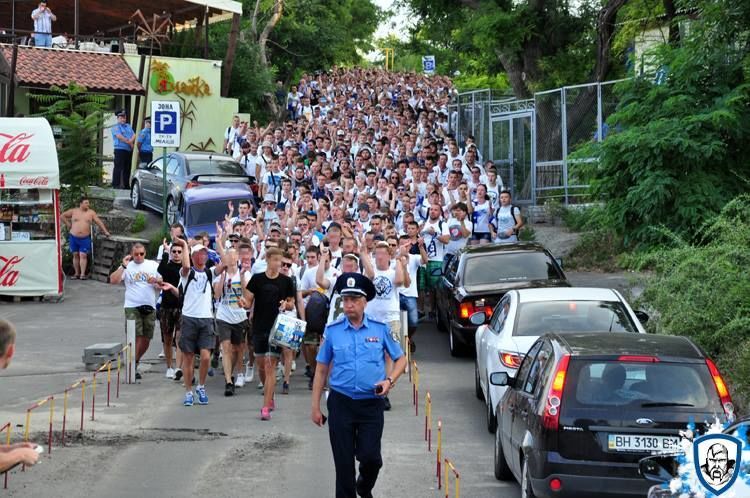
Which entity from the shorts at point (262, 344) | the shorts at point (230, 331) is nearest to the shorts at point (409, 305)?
the shorts at point (230, 331)

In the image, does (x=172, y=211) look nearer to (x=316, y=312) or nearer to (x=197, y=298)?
(x=316, y=312)

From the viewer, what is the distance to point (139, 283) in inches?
653

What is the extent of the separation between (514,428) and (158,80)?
30651 mm

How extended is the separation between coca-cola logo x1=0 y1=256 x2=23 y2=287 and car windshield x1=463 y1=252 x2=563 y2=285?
1044 cm

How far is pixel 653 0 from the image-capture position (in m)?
30.6

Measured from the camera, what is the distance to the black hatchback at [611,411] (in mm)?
8492

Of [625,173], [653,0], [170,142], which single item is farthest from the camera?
[653,0]

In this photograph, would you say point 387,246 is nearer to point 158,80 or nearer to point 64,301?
point 64,301

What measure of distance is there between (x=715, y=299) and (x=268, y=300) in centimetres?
485

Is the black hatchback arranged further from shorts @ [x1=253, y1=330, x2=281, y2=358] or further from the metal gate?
the metal gate

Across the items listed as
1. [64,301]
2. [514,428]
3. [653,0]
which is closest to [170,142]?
[64,301]

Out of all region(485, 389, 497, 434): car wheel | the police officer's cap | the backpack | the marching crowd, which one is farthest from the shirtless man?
the police officer's cap

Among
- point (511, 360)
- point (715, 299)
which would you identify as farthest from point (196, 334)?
point (715, 299)

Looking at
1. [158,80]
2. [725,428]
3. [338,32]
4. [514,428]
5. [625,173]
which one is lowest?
[514,428]
